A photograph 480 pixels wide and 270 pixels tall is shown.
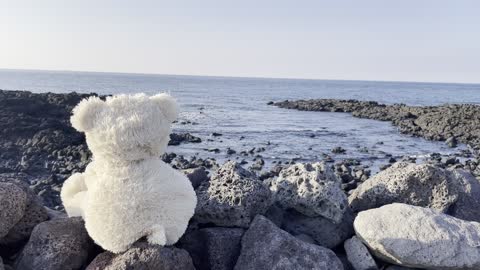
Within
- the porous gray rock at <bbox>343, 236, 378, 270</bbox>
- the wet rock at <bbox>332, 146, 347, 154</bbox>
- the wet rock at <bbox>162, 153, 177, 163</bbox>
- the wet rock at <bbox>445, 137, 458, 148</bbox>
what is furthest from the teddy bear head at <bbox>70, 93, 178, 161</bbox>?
the wet rock at <bbox>445, 137, 458, 148</bbox>

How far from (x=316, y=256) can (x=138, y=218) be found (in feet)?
5.30

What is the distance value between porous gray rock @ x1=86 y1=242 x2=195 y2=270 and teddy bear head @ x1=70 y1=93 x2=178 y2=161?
0.72 metres

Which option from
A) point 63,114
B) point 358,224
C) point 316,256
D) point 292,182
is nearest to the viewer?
point 316,256

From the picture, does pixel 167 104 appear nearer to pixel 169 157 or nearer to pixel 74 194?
pixel 74 194

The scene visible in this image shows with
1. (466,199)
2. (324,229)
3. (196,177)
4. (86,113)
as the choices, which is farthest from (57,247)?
(466,199)

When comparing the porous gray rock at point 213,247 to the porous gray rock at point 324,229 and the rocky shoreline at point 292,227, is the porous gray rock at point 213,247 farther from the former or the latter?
the porous gray rock at point 324,229

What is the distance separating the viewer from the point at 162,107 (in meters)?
3.96

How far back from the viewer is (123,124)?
375 cm

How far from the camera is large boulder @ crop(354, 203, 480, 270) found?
438 cm

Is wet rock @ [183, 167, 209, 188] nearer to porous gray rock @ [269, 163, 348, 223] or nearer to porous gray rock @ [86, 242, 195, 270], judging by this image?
porous gray rock @ [269, 163, 348, 223]

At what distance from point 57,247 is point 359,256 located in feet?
9.02

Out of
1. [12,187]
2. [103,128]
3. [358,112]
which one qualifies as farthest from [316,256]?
[358,112]

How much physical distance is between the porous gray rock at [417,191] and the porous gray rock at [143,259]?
8.30ft

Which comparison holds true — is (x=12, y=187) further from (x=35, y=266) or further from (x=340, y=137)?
(x=340, y=137)
